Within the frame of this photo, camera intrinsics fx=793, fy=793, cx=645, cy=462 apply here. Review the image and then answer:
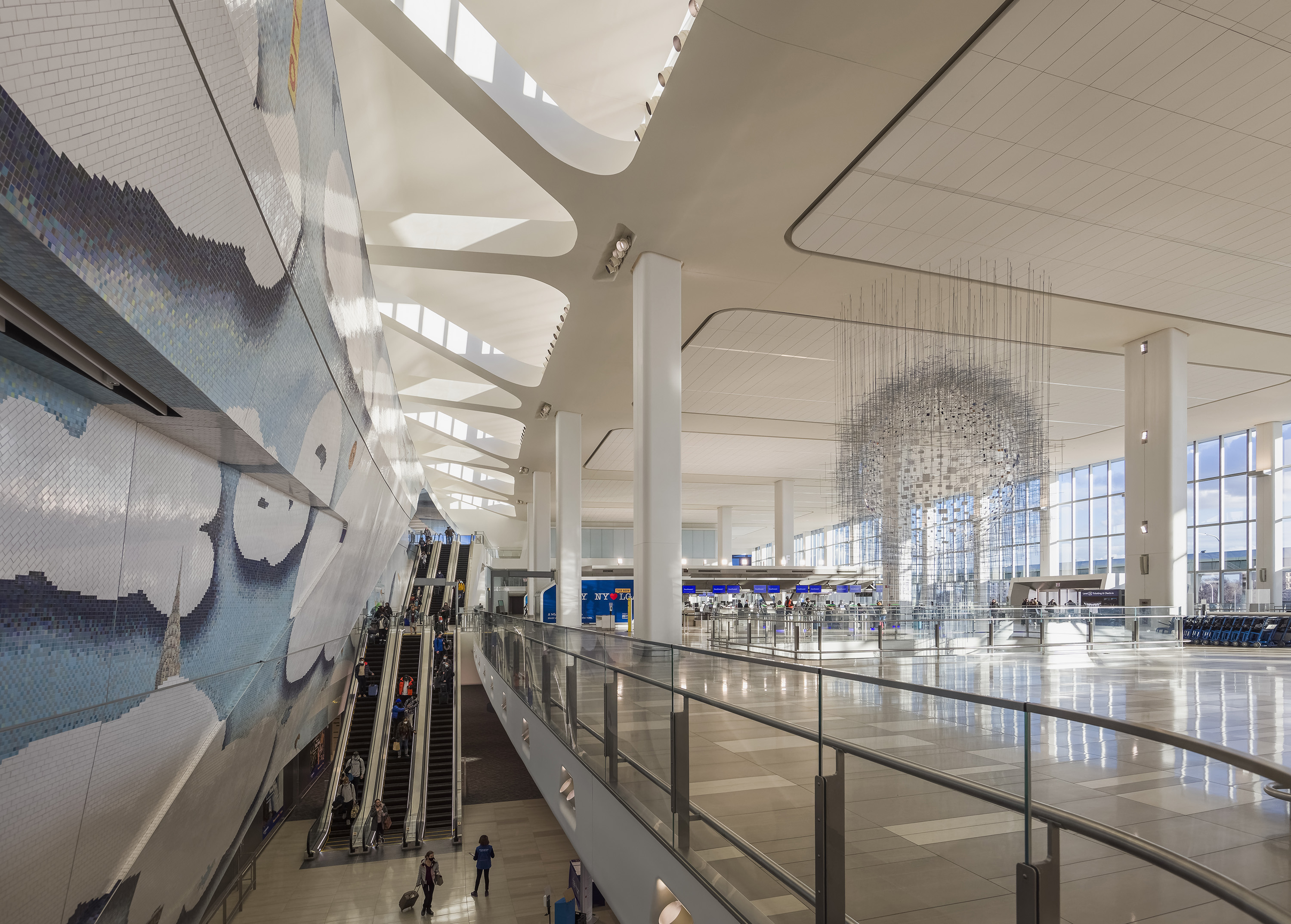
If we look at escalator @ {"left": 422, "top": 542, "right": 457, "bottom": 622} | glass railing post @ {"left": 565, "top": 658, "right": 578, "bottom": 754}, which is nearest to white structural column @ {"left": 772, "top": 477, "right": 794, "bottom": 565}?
escalator @ {"left": 422, "top": 542, "right": 457, "bottom": 622}

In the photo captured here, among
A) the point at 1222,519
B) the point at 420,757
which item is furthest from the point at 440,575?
the point at 1222,519

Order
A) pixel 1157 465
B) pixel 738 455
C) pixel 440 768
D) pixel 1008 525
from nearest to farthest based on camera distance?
pixel 1008 525 < pixel 1157 465 < pixel 440 768 < pixel 738 455

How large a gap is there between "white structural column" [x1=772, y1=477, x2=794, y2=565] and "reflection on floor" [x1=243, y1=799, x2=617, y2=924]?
24.2m

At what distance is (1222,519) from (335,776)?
102ft

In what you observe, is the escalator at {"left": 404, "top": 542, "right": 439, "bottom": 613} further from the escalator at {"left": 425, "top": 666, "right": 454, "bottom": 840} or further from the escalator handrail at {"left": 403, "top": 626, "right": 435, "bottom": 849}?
the escalator at {"left": 425, "top": 666, "right": 454, "bottom": 840}

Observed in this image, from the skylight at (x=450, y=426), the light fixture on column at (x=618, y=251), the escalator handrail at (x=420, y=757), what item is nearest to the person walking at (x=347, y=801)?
the escalator handrail at (x=420, y=757)

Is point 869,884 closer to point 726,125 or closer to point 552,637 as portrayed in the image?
point 552,637

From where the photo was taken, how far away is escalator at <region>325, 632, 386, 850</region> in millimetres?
16312

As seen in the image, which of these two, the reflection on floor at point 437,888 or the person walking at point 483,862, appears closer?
the reflection on floor at point 437,888

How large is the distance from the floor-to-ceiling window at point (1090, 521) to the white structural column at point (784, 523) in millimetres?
11717

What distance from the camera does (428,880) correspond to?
12.6m

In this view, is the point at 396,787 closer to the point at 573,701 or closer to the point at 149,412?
the point at 573,701

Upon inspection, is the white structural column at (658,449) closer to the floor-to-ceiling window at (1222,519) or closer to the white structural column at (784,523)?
the floor-to-ceiling window at (1222,519)

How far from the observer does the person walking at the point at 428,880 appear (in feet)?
41.0
